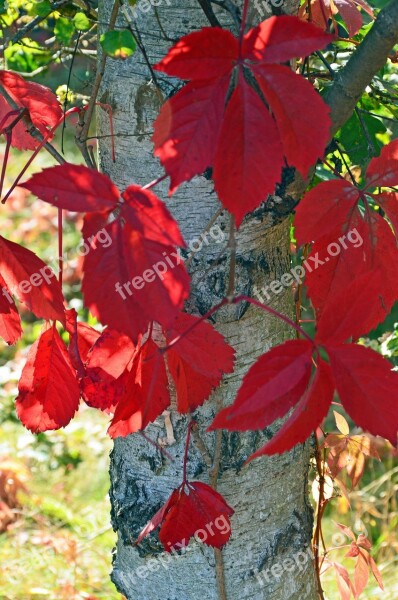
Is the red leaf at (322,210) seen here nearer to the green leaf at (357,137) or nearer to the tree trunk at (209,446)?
the tree trunk at (209,446)

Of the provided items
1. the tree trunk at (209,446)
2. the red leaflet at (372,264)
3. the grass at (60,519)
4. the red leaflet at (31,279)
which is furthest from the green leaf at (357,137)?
the grass at (60,519)

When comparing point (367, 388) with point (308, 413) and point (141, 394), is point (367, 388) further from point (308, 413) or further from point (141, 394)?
point (141, 394)

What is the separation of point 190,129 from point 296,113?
0.09 metres

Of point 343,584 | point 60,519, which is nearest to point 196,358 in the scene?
point 343,584

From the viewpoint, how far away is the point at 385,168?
30.9 inches

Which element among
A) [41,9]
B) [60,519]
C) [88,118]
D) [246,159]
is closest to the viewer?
[246,159]

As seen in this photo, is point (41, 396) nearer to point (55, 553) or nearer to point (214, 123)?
point (214, 123)

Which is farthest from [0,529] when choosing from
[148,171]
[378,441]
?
[148,171]

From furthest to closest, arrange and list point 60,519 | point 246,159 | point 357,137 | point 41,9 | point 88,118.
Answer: point 60,519 → point 357,137 → point 41,9 → point 88,118 → point 246,159

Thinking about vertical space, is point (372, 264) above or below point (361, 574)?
above

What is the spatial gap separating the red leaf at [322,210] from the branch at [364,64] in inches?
3.9

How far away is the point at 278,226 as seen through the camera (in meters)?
0.94

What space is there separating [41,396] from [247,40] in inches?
18.8


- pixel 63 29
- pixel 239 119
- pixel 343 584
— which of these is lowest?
pixel 343 584
